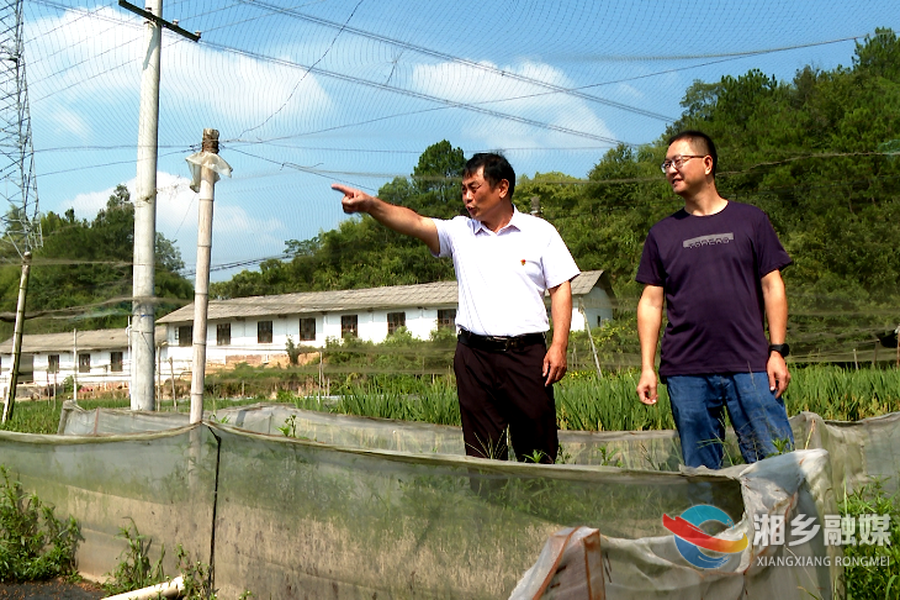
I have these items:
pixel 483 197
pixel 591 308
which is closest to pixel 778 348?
pixel 483 197

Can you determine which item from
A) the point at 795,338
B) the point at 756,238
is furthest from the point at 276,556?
the point at 795,338

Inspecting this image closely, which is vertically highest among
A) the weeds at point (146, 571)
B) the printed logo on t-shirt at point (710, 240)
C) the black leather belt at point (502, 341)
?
the printed logo on t-shirt at point (710, 240)

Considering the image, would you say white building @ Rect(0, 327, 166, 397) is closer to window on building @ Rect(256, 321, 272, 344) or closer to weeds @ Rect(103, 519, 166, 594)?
window on building @ Rect(256, 321, 272, 344)

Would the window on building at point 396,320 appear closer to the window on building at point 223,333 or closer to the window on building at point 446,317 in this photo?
the window on building at point 446,317

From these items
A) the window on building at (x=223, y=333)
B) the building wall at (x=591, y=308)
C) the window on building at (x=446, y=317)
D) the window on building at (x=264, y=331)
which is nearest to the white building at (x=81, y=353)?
the window on building at (x=223, y=333)

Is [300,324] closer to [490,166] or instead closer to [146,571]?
[146,571]

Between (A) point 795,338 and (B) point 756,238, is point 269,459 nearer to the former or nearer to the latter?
(B) point 756,238

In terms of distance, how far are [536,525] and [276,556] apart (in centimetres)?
113

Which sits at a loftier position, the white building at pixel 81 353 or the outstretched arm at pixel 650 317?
the white building at pixel 81 353

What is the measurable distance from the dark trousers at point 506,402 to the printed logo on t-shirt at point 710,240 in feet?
2.27

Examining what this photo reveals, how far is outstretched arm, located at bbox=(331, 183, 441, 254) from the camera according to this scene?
312 centimetres

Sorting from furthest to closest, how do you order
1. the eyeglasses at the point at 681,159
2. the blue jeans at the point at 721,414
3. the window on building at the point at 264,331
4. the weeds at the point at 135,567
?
the window on building at the point at 264,331 → the weeds at the point at 135,567 → the eyeglasses at the point at 681,159 → the blue jeans at the point at 721,414

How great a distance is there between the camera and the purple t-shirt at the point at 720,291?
10.3ft

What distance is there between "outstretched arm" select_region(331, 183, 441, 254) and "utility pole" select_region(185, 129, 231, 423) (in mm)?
1266
